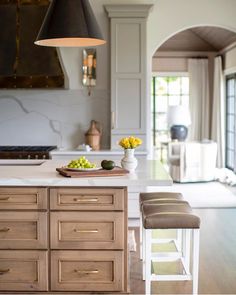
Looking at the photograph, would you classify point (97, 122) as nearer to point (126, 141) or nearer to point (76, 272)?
point (126, 141)

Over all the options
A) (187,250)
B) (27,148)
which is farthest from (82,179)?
(27,148)

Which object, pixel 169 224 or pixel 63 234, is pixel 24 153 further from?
pixel 169 224

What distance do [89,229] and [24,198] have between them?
531mm

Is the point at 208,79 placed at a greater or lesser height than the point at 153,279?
greater

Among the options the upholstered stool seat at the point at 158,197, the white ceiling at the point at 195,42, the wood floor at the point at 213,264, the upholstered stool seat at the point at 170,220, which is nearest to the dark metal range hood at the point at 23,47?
the wood floor at the point at 213,264

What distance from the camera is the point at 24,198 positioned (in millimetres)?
3990

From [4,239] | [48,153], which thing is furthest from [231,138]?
[4,239]

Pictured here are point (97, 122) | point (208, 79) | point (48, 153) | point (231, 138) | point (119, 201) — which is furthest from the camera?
point (208, 79)

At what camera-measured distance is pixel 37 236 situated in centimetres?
401

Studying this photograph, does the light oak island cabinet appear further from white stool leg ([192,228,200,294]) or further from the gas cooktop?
the gas cooktop

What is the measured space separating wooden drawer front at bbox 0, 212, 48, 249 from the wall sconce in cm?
347

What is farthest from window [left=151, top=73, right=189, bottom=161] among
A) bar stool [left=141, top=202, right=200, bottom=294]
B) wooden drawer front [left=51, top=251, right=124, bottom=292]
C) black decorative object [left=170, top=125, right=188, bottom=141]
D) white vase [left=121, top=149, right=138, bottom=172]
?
wooden drawer front [left=51, top=251, right=124, bottom=292]

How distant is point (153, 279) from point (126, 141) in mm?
1103

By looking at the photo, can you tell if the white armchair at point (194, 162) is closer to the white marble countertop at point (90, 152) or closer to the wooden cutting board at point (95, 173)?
the white marble countertop at point (90, 152)
